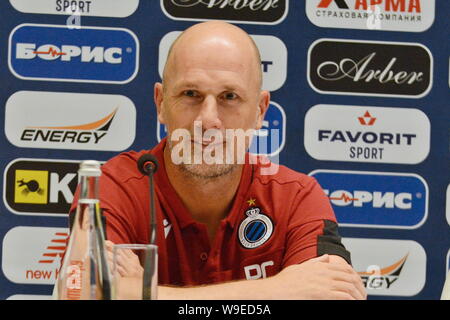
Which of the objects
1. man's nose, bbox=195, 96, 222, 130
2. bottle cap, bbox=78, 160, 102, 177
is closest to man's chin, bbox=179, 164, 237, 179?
man's nose, bbox=195, 96, 222, 130

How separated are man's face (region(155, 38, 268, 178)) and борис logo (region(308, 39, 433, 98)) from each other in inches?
29.6

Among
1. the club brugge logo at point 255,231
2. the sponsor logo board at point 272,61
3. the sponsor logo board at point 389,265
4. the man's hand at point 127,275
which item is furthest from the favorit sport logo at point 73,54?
the man's hand at point 127,275

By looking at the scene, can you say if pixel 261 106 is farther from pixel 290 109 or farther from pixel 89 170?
pixel 89 170

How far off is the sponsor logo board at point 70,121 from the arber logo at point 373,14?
826 millimetres

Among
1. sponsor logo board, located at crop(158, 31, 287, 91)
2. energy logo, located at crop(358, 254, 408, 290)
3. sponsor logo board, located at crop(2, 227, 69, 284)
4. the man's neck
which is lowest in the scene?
energy logo, located at crop(358, 254, 408, 290)

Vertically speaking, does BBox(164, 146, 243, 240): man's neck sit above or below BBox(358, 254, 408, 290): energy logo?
above

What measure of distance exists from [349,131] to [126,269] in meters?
1.64

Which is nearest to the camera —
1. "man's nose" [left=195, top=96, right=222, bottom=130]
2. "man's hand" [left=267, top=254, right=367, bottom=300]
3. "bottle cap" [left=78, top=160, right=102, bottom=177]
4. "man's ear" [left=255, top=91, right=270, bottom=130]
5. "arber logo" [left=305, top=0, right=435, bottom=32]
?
"bottle cap" [left=78, top=160, right=102, bottom=177]

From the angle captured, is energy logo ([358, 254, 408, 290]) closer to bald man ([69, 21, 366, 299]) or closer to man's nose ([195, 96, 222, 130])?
bald man ([69, 21, 366, 299])

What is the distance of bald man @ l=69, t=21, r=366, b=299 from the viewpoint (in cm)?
182

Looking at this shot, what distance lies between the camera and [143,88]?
2.57 meters

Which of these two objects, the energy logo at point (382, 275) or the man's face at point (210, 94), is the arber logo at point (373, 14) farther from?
the energy logo at point (382, 275)

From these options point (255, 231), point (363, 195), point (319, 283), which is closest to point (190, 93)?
point (255, 231)

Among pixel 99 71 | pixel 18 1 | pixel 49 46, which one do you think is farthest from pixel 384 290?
pixel 18 1
